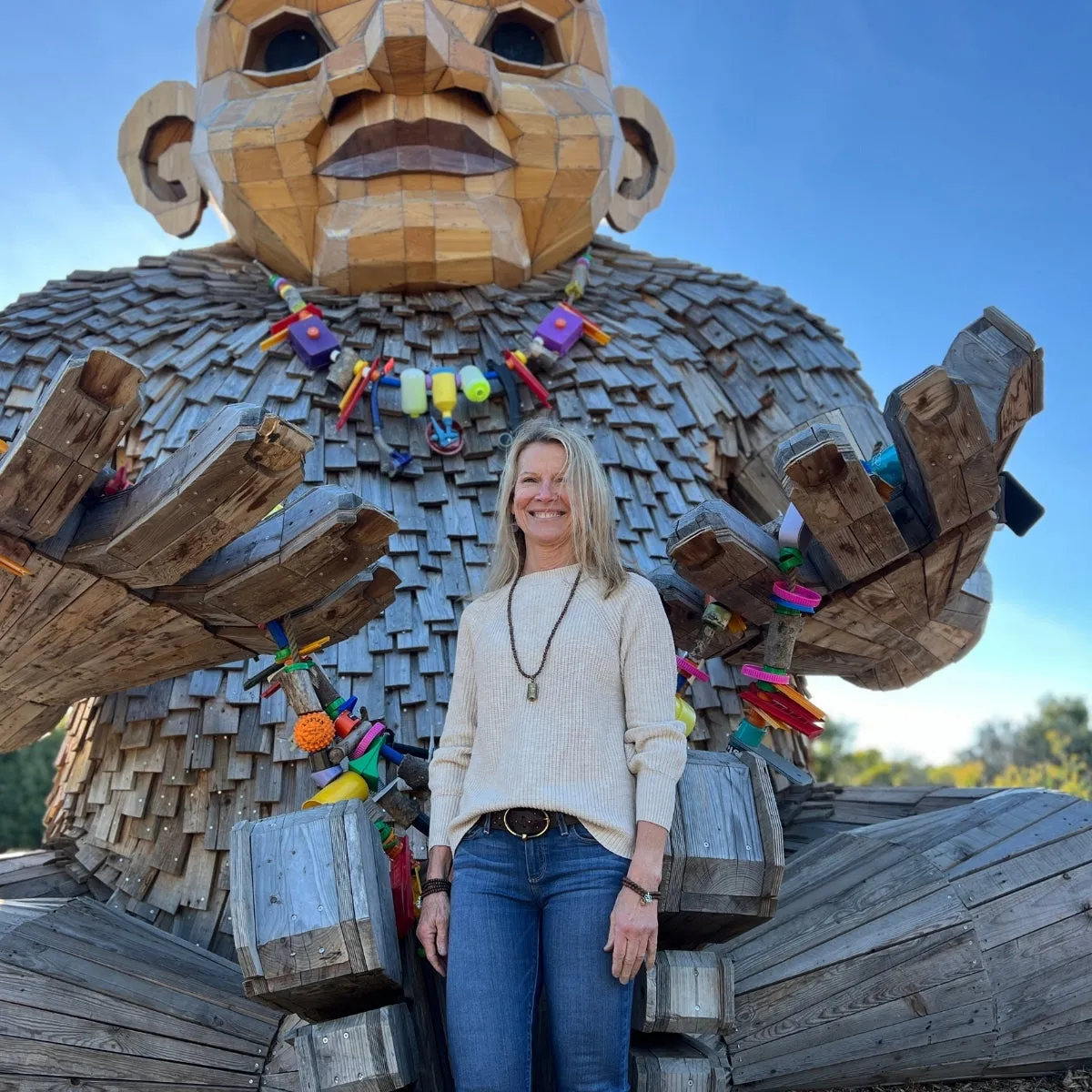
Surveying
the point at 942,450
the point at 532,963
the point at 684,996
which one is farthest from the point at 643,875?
the point at 942,450

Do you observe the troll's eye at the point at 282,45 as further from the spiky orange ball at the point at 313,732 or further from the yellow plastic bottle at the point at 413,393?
the spiky orange ball at the point at 313,732

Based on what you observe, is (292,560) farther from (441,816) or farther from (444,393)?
(444,393)

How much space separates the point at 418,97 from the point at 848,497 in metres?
1.83

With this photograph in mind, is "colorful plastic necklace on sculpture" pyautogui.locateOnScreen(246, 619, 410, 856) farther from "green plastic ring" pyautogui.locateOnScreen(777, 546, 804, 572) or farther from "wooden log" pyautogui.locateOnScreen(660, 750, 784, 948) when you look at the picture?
"green plastic ring" pyautogui.locateOnScreen(777, 546, 804, 572)

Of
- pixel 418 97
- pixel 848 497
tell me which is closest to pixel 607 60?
pixel 418 97

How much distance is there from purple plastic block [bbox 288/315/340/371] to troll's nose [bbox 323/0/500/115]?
0.62 m

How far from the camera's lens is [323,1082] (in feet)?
5.09

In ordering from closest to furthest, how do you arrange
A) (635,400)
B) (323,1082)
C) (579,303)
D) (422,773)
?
(323,1082)
(422,773)
(635,400)
(579,303)

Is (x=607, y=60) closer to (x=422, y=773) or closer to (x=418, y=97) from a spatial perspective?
(x=418, y=97)

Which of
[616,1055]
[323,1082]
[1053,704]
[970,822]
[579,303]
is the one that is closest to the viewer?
[616,1055]

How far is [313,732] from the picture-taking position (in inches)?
79.1

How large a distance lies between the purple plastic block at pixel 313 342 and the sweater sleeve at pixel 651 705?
4.94 feet

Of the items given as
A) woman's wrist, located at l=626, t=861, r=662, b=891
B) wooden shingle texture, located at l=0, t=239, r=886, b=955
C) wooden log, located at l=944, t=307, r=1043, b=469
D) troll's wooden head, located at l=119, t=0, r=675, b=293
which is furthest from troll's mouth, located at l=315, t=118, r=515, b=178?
woman's wrist, located at l=626, t=861, r=662, b=891

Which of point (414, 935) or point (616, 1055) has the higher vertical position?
point (414, 935)
